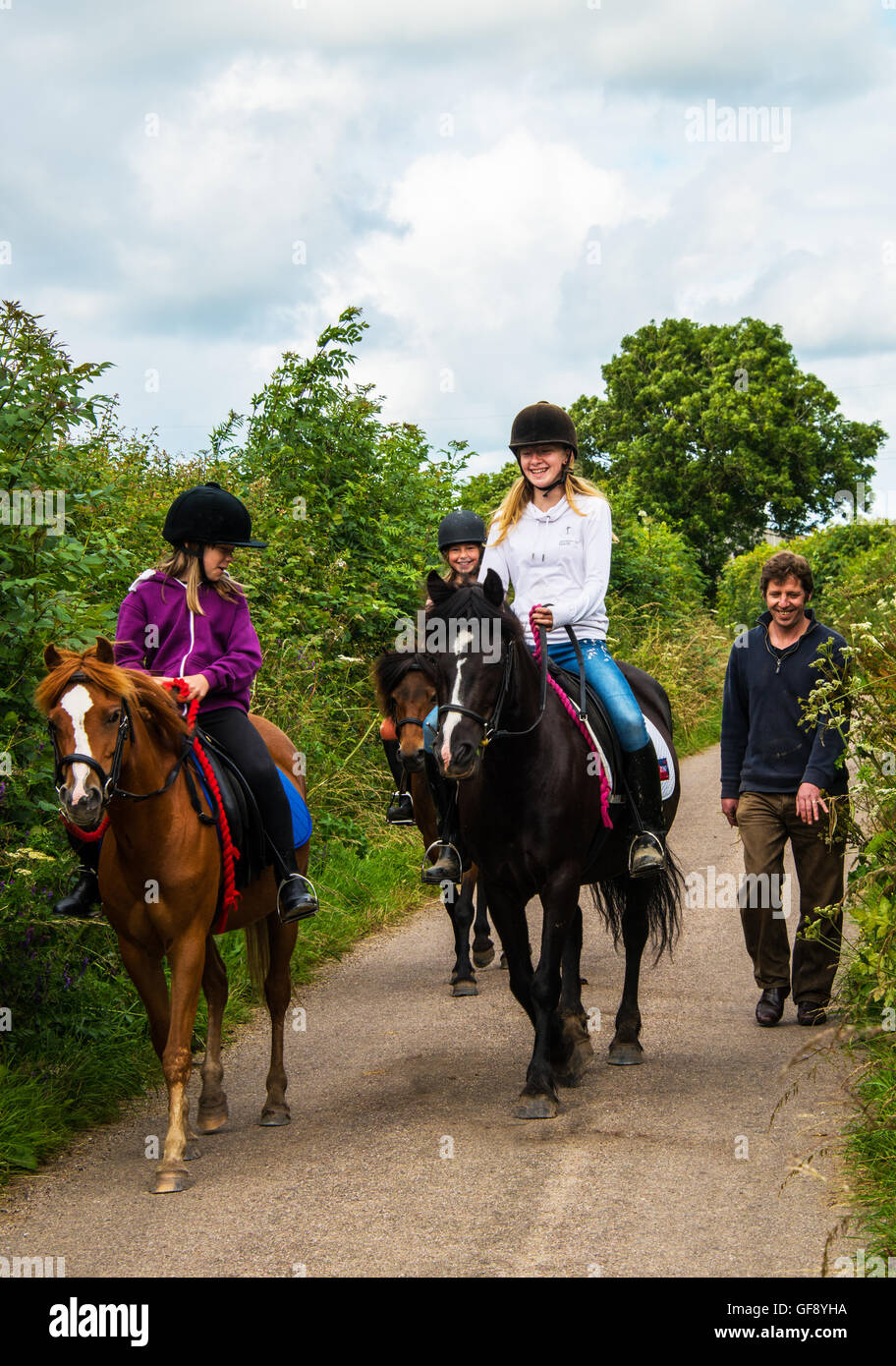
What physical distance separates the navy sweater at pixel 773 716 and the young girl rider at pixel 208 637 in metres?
2.89

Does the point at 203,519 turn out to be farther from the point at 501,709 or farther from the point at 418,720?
the point at 418,720

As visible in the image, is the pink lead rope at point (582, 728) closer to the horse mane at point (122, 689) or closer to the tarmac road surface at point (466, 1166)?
the tarmac road surface at point (466, 1166)

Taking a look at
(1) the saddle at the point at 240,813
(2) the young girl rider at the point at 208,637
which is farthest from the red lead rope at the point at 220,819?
(2) the young girl rider at the point at 208,637

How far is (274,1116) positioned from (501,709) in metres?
2.08

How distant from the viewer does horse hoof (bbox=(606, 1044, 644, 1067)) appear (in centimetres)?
654

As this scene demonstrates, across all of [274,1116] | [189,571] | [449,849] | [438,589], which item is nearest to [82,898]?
[274,1116]

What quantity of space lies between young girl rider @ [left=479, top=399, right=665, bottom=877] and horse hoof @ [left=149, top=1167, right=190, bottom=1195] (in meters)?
2.66

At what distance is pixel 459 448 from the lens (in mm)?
15594

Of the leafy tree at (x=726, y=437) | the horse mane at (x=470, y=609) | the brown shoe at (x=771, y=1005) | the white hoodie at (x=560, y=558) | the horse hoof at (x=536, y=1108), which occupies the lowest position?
the horse hoof at (x=536, y=1108)

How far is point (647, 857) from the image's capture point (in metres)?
6.50

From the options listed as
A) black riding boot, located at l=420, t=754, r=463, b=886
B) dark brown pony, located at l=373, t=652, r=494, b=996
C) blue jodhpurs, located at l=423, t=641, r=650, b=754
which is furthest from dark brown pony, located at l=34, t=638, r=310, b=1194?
dark brown pony, located at l=373, t=652, r=494, b=996

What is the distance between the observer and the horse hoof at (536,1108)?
5.69m

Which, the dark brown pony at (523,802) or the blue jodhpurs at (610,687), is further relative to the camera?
the blue jodhpurs at (610,687)

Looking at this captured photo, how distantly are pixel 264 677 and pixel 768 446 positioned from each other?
37571 millimetres
